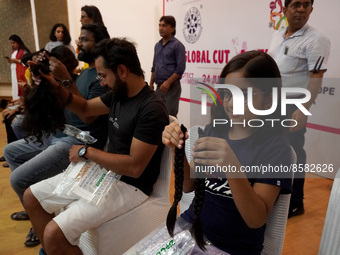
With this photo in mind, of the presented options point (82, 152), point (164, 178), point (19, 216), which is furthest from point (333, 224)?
point (19, 216)

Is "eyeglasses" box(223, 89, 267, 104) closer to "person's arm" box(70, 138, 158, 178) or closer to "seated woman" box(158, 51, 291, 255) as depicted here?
"seated woman" box(158, 51, 291, 255)

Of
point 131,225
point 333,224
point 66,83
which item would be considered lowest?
point 131,225

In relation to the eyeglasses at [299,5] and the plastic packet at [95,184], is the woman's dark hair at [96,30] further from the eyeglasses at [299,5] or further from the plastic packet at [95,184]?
the eyeglasses at [299,5]

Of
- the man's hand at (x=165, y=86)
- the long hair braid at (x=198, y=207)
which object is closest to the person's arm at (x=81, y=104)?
the long hair braid at (x=198, y=207)

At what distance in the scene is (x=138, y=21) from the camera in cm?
445

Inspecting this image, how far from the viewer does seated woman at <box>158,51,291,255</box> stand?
0.82m

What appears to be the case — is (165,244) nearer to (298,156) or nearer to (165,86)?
(298,156)

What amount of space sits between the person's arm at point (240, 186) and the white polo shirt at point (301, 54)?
132 cm

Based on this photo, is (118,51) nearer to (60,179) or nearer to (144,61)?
(60,179)

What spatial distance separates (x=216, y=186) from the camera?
0.95m

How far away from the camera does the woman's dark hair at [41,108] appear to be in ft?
4.78

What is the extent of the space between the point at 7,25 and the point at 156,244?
287 inches

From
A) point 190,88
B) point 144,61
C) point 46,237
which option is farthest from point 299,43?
point 144,61

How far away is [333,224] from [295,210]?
4.44 ft
